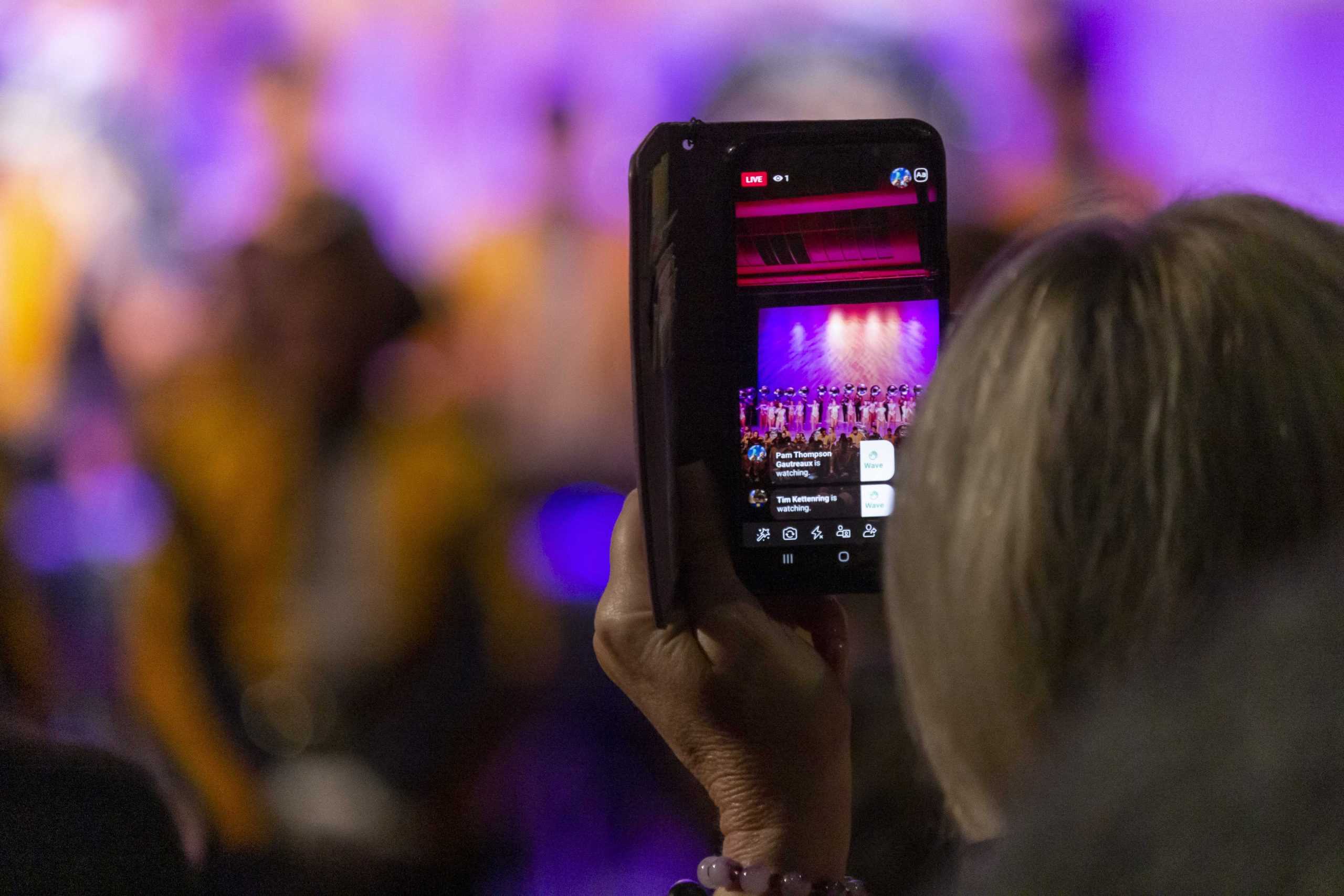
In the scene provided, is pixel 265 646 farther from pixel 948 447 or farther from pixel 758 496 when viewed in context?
pixel 948 447

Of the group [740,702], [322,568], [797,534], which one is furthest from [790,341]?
[322,568]

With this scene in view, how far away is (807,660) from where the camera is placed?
2.35ft

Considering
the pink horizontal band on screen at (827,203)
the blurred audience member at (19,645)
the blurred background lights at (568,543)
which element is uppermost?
the pink horizontal band on screen at (827,203)

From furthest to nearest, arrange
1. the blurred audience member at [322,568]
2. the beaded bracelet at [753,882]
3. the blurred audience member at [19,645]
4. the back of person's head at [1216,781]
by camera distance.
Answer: the blurred audience member at [19,645] < the blurred audience member at [322,568] < the beaded bracelet at [753,882] < the back of person's head at [1216,781]

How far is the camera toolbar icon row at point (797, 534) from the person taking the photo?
0.84m

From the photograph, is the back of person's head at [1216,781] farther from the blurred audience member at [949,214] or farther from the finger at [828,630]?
the blurred audience member at [949,214]

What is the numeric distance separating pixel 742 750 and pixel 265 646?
1.49 metres

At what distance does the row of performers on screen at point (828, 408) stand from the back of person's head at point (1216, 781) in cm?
49

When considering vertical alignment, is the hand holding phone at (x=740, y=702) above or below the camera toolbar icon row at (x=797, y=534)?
below

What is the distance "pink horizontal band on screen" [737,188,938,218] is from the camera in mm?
847

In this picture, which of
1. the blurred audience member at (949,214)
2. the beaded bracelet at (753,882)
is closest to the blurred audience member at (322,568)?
the blurred audience member at (949,214)

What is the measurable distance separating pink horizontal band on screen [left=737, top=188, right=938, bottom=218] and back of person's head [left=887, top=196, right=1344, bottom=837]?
1.34 ft

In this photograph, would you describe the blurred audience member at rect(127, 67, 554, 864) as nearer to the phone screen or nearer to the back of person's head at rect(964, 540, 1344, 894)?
the phone screen

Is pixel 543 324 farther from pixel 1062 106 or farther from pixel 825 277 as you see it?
pixel 825 277
